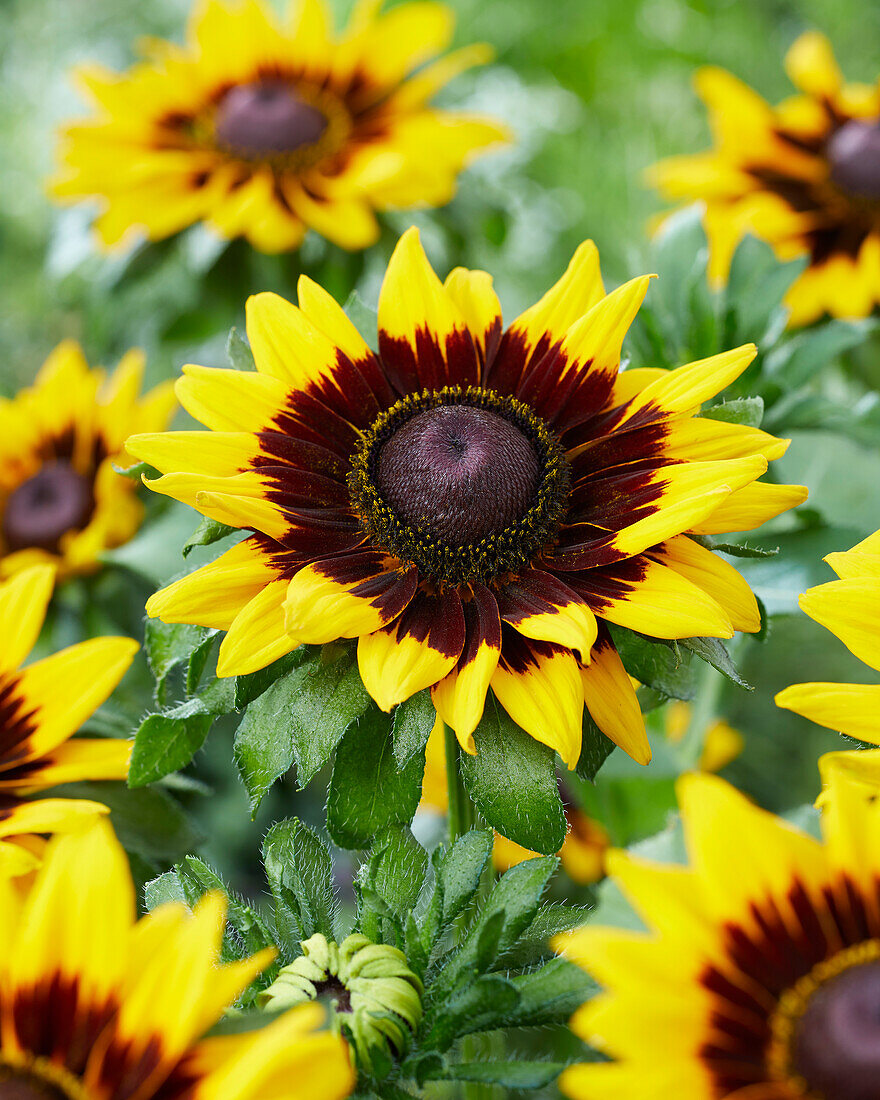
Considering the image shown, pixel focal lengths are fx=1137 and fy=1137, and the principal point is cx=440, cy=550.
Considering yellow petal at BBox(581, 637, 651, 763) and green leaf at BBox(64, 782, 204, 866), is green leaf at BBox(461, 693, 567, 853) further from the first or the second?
green leaf at BBox(64, 782, 204, 866)

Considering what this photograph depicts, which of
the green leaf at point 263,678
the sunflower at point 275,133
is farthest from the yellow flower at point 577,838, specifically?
the sunflower at point 275,133

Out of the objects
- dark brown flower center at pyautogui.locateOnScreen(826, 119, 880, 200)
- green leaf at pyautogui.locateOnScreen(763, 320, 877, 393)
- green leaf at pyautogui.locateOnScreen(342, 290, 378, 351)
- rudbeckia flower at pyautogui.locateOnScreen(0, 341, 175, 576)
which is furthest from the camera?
dark brown flower center at pyautogui.locateOnScreen(826, 119, 880, 200)

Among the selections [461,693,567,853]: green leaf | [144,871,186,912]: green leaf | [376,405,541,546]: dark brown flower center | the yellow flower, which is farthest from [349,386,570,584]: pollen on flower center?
the yellow flower

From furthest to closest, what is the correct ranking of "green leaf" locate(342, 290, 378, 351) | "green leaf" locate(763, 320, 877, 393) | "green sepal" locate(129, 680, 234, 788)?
"green leaf" locate(763, 320, 877, 393)
"green leaf" locate(342, 290, 378, 351)
"green sepal" locate(129, 680, 234, 788)

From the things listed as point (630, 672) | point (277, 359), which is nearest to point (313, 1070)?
point (630, 672)

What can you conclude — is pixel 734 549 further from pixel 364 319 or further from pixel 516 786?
pixel 364 319

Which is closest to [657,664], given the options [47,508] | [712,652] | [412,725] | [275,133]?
[712,652]

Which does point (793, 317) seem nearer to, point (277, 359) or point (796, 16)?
point (277, 359)
